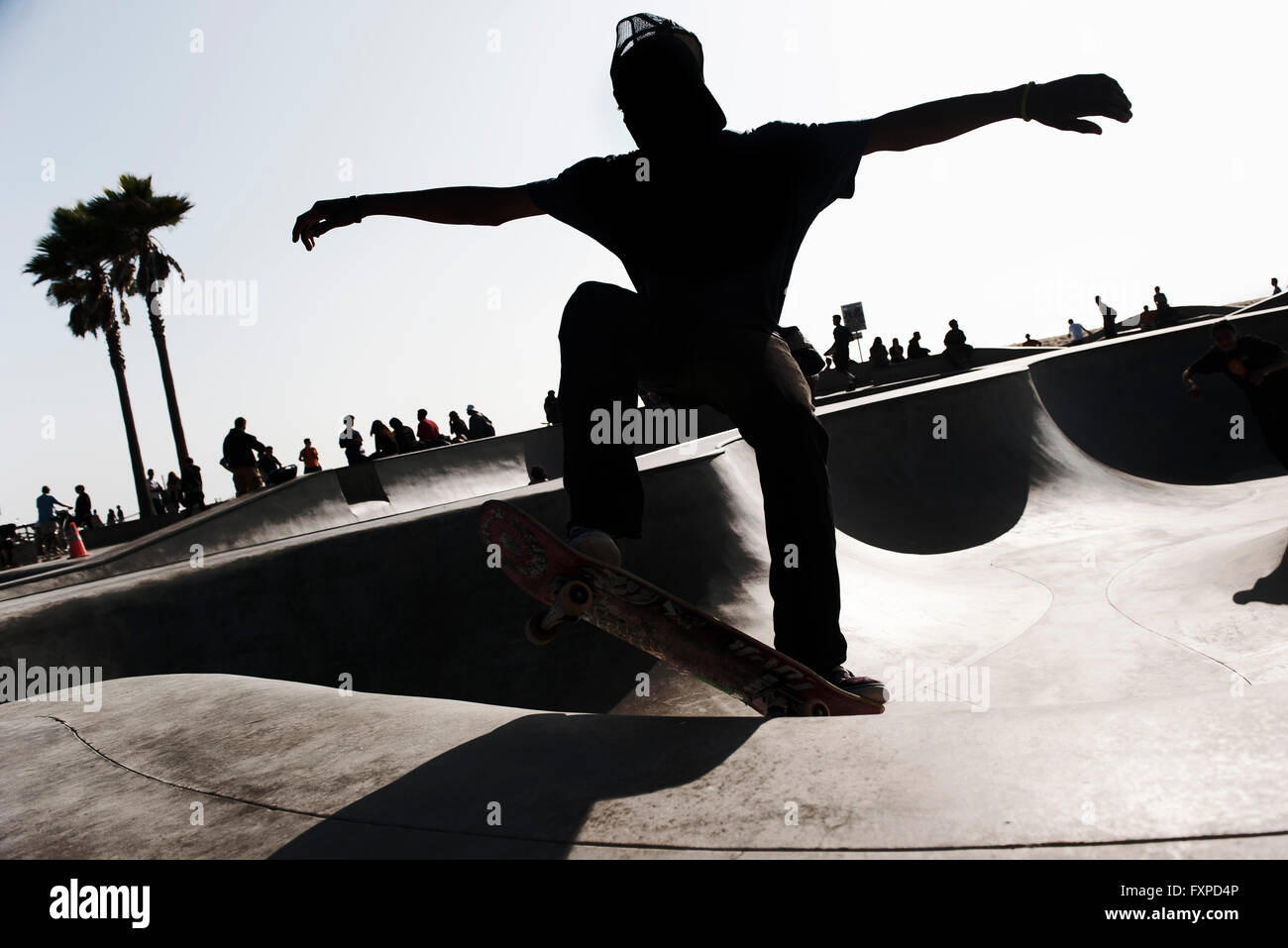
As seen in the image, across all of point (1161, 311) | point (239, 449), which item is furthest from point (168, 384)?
point (1161, 311)

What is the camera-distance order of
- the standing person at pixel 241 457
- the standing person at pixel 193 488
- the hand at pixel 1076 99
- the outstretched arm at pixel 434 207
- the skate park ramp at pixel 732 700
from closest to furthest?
the skate park ramp at pixel 732 700 → the hand at pixel 1076 99 → the outstretched arm at pixel 434 207 → the standing person at pixel 241 457 → the standing person at pixel 193 488

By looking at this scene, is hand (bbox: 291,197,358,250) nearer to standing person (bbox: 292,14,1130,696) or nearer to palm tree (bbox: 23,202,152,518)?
standing person (bbox: 292,14,1130,696)

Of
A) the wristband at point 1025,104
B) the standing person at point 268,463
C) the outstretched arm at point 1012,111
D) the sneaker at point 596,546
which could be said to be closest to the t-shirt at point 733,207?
the outstretched arm at point 1012,111

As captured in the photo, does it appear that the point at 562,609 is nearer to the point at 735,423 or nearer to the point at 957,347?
the point at 735,423

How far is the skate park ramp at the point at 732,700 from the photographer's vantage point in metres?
1.20

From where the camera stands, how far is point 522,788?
4.75ft

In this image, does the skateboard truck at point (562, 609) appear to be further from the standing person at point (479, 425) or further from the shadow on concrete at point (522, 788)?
the standing person at point (479, 425)

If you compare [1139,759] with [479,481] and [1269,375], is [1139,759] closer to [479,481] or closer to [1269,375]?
[1269,375]

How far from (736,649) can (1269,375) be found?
22.1 ft

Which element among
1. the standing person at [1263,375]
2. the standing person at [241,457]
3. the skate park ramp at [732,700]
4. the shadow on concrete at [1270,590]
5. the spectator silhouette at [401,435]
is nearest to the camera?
the skate park ramp at [732,700]

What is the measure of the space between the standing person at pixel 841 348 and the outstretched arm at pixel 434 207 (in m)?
21.4

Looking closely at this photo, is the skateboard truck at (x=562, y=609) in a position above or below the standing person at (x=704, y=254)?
below
